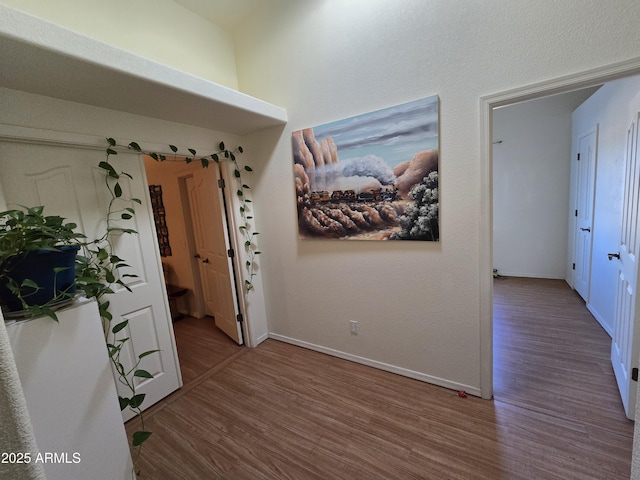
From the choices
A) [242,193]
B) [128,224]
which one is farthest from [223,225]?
[128,224]

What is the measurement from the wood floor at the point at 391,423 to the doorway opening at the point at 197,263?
1.53 ft

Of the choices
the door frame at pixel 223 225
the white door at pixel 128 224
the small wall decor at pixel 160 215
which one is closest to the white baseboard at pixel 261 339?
A: the door frame at pixel 223 225

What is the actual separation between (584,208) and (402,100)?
10.4 ft

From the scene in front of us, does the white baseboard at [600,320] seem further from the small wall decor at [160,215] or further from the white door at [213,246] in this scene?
the small wall decor at [160,215]

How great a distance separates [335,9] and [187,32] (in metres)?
1.28

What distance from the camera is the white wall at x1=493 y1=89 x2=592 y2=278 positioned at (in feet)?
12.7

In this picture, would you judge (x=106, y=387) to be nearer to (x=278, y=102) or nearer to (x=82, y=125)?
(x=82, y=125)

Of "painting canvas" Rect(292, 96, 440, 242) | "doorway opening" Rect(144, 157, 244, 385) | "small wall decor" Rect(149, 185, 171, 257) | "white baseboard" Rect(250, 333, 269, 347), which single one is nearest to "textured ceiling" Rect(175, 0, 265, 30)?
"painting canvas" Rect(292, 96, 440, 242)

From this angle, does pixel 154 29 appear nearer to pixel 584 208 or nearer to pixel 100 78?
pixel 100 78

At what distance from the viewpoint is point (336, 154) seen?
215 centimetres

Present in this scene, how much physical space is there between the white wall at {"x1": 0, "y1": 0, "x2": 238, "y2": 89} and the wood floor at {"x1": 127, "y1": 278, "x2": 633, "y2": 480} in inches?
106

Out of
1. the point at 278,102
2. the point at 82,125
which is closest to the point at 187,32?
the point at 278,102

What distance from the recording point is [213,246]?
291 centimetres

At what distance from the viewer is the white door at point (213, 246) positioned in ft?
8.69
